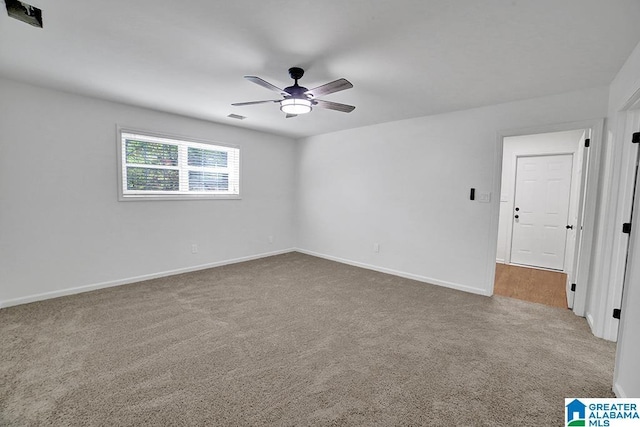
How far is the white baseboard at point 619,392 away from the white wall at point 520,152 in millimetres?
3333

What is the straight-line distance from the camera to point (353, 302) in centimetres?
333

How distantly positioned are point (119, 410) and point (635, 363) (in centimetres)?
301

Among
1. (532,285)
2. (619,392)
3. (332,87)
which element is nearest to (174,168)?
(332,87)

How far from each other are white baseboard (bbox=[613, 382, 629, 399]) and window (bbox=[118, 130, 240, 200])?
4.90 m

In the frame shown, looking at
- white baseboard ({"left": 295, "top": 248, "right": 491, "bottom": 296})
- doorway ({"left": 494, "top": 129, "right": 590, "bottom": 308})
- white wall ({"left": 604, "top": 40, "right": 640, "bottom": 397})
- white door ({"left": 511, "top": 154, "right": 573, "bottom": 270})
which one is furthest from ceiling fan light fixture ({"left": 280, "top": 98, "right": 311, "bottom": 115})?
white door ({"left": 511, "top": 154, "right": 573, "bottom": 270})

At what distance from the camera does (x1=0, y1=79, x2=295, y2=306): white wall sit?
302cm

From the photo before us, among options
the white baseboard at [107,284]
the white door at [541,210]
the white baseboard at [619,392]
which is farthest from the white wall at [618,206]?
the white baseboard at [107,284]

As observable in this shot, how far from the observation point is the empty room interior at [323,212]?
175 cm

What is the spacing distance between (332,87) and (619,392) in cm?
284

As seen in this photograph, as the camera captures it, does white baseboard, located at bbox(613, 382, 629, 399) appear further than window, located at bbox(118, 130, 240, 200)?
No

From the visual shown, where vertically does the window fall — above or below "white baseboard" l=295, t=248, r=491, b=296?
above

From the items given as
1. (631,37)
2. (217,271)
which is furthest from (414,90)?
(217,271)

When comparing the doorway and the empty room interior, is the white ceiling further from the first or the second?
the doorway

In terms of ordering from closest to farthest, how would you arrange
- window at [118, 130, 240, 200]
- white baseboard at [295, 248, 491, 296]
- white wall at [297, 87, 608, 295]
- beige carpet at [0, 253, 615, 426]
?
1. beige carpet at [0, 253, 615, 426]
2. white wall at [297, 87, 608, 295]
3. white baseboard at [295, 248, 491, 296]
4. window at [118, 130, 240, 200]
